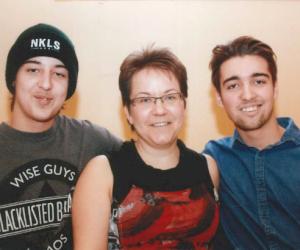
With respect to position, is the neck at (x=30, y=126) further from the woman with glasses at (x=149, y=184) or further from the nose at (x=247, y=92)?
the nose at (x=247, y=92)

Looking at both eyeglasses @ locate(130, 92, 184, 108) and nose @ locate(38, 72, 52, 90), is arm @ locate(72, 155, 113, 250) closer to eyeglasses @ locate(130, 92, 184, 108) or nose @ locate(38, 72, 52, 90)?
eyeglasses @ locate(130, 92, 184, 108)

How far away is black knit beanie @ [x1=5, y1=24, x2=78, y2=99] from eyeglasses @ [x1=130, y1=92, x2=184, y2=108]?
393 millimetres

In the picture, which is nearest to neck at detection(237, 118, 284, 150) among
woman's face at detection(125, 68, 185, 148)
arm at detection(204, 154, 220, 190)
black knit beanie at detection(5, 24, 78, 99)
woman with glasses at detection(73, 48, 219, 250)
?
arm at detection(204, 154, 220, 190)

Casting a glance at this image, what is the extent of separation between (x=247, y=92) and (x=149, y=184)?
0.66 meters

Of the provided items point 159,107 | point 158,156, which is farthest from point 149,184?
point 159,107

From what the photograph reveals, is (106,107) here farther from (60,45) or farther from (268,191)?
(268,191)

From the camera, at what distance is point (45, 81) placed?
1.64 m

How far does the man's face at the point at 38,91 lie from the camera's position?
5.40 ft

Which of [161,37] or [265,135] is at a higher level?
[161,37]

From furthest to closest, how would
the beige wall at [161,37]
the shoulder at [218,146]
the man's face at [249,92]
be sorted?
the beige wall at [161,37]
the shoulder at [218,146]
the man's face at [249,92]

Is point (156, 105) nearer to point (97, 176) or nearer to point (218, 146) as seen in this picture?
point (97, 176)

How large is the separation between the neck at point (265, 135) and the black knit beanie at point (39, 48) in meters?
0.98

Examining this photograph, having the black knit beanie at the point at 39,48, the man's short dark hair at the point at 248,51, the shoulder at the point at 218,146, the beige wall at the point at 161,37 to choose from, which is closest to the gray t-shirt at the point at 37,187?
the black knit beanie at the point at 39,48

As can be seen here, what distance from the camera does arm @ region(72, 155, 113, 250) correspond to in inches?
56.0
